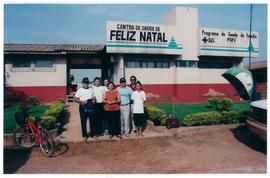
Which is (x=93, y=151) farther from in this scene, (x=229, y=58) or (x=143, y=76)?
(x=229, y=58)

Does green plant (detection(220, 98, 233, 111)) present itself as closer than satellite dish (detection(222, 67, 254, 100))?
No

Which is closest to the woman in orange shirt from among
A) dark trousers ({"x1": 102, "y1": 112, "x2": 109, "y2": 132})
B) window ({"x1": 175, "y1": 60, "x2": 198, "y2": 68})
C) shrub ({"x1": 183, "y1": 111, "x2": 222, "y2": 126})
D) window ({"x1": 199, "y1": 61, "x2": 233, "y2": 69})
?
dark trousers ({"x1": 102, "y1": 112, "x2": 109, "y2": 132})

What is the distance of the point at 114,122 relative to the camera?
6.95 meters

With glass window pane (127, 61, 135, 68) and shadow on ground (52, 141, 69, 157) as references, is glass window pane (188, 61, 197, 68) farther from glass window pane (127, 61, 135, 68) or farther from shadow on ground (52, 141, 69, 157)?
shadow on ground (52, 141, 69, 157)

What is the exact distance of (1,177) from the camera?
15.2 feet

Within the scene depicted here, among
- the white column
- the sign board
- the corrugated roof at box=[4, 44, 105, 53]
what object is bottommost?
the white column

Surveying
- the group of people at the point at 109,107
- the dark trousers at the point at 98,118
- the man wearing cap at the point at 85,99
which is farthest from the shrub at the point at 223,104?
the man wearing cap at the point at 85,99

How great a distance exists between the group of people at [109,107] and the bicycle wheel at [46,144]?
97 cm

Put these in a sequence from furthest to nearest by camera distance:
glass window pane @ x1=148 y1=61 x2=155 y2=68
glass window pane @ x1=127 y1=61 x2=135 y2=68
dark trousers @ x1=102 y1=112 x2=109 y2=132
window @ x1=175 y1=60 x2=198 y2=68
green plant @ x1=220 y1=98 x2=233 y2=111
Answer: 1. window @ x1=175 y1=60 x2=198 y2=68
2. glass window pane @ x1=148 y1=61 x2=155 y2=68
3. glass window pane @ x1=127 y1=61 x2=135 y2=68
4. green plant @ x1=220 y1=98 x2=233 y2=111
5. dark trousers @ x1=102 y1=112 x2=109 y2=132

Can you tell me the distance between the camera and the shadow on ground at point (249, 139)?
6.19 meters

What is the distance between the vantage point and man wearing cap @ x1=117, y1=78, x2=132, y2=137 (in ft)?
22.7

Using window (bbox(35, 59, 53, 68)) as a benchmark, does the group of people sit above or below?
below

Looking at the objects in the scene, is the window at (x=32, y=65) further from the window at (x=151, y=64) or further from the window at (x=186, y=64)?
the window at (x=186, y=64)

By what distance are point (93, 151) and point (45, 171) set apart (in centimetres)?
136
